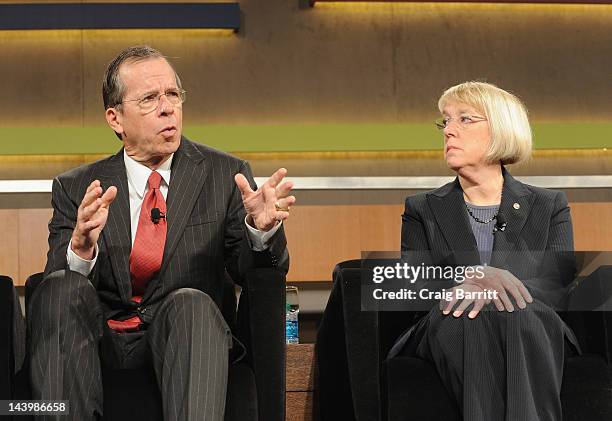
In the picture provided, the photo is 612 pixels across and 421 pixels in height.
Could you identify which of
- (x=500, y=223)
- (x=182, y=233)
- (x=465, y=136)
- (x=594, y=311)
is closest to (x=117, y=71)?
(x=182, y=233)

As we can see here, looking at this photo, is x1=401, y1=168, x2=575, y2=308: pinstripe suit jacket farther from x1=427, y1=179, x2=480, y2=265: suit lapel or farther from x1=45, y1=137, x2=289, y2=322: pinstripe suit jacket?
x1=45, y1=137, x2=289, y2=322: pinstripe suit jacket

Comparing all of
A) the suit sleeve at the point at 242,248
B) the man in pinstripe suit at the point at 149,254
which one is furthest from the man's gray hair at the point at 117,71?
the suit sleeve at the point at 242,248

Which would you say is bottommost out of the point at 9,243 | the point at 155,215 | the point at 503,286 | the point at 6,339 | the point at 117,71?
the point at 9,243

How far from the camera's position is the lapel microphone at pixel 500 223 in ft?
8.73

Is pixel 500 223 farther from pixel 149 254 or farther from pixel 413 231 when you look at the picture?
pixel 149 254

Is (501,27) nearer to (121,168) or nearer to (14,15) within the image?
Answer: (14,15)

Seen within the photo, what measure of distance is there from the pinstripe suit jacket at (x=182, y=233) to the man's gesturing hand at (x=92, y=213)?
18cm

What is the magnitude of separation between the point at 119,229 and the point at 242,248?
343 mm

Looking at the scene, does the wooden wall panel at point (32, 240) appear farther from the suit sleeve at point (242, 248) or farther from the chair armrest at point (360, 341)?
the chair armrest at point (360, 341)

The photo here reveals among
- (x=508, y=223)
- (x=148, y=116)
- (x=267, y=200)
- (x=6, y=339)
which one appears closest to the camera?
(x=6, y=339)

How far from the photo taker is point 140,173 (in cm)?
275

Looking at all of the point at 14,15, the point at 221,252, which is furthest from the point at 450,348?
the point at 14,15

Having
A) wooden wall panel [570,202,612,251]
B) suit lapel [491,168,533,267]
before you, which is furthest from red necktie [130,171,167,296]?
wooden wall panel [570,202,612,251]

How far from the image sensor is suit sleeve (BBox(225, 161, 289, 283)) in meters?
2.52
